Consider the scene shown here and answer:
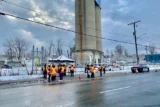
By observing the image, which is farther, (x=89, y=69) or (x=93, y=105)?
(x=89, y=69)

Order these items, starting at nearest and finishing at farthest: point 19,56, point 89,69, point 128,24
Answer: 1. point 89,69
2. point 128,24
3. point 19,56

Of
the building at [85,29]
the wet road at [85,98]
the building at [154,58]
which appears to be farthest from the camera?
the building at [154,58]

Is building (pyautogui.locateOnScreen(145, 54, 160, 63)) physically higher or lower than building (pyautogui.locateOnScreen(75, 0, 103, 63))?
lower

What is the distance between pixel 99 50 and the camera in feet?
225

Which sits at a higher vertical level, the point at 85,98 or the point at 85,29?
the point at 85,29

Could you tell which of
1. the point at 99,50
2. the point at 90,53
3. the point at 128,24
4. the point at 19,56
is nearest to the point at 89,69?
the point at 128,24

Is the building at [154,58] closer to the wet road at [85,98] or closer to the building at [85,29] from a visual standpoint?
the building at [85,29]

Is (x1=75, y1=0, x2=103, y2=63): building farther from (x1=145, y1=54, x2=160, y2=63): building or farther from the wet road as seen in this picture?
the wet road

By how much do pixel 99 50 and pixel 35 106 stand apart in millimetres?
61269

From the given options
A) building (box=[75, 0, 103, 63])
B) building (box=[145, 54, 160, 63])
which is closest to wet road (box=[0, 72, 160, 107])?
building (box=[75, 0, 103, 63])

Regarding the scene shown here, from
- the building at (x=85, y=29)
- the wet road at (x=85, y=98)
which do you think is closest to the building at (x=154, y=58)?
the building at (x=85, y=29)

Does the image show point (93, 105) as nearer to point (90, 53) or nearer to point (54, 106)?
point (54, 106)

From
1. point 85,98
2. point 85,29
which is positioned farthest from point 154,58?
point 85,98

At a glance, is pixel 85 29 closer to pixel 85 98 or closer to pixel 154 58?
pixel 154 58
